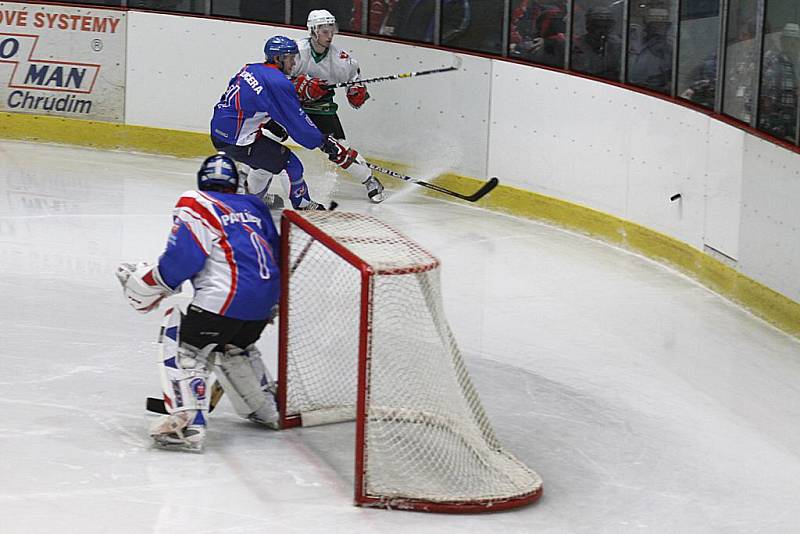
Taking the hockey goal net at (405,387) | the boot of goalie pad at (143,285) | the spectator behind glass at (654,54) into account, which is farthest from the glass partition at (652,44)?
the boot of goalie pad at (143,285)

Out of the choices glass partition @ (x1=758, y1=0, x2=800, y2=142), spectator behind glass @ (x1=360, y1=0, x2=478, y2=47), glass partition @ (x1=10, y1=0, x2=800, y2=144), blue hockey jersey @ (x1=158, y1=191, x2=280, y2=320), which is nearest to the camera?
blue hockey jersey @ (x1=158, y1=191, x2=280, y2=320)

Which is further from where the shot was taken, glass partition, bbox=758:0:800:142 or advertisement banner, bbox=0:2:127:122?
advertisement banner, bbox=0:2:127:122

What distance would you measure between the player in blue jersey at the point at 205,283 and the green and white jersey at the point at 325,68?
3905 millimetres

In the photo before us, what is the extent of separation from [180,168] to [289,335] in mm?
4834

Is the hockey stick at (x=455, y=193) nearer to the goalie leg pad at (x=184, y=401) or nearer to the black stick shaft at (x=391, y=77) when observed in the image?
the black stick shaft at (x=391, y=77)

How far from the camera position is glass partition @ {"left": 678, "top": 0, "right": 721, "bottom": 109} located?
23.3 feet

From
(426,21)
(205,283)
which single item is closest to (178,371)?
(205,283)

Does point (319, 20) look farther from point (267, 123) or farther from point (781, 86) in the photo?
point (781, 86)

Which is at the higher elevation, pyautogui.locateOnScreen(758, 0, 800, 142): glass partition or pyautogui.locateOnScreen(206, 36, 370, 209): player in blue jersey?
pyautogui.locateOnScreen(758, 0, 800, 142): glass partition

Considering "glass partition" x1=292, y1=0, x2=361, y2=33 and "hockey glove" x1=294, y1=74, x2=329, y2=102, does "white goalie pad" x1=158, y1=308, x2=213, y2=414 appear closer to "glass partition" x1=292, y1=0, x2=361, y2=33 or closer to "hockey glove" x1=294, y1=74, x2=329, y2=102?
"hockey glove" x1=294, y1=74, x2=329, y2=102

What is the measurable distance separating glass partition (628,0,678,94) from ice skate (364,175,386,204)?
1721 mm

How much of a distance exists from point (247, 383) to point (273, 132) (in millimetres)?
3246

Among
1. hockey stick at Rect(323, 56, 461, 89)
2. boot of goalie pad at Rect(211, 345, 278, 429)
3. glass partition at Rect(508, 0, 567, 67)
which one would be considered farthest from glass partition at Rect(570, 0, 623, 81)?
boot of goalie pad at Rect(211, 345, 278, 429)

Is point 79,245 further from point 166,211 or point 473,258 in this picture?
point 473,258
